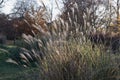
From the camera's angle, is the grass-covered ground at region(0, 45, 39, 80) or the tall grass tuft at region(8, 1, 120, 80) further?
the grass-covered ground at region(0, 45, 39, 80)

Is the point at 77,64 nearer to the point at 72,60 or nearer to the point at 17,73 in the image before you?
the point at 72,60

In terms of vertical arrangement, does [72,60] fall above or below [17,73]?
below

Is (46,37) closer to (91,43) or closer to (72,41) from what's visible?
(72,41)

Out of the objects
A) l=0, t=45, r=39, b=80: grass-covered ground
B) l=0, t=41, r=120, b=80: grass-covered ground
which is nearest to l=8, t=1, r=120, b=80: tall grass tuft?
l=0, t=41, r=120, b=80: grass-covered ground

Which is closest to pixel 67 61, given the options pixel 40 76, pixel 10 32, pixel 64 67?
pixel 64 67

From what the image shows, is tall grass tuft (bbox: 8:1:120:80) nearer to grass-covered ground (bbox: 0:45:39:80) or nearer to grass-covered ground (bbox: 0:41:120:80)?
grass-covered ground (bbox: 0:41:120:80)

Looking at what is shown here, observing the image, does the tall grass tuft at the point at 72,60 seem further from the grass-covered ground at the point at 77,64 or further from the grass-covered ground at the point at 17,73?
the grass-covered ground at the point at 17,73

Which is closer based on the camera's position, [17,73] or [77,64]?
[77,64]

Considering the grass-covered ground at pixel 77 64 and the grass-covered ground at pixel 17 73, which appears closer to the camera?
the grass-covered ground at pixel 77 64

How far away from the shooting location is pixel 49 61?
516cm

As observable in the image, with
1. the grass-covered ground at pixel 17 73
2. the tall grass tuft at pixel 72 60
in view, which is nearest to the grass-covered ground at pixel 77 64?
the tall grass tuft at pixel 72 60

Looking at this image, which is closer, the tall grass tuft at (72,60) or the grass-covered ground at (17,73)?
the tall grass tuft at (72,60)

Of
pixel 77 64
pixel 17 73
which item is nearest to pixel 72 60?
pixel 77 64

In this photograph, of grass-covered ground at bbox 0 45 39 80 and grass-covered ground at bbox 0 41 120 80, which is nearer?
grass-covered ground at bbox 0 41 120 80
